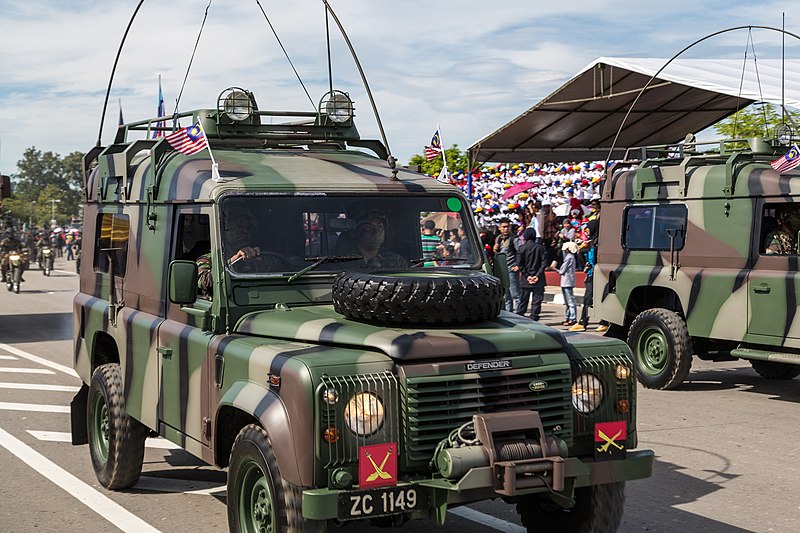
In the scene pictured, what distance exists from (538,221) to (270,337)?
15643 millimetres

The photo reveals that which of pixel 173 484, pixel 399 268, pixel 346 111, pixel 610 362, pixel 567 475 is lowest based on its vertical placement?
pixel 173 484

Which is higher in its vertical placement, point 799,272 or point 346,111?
point 346,111

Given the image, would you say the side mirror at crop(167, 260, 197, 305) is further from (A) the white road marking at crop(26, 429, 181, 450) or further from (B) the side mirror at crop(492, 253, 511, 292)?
(A) the white road marking at crop(26, 429, 181, 450)

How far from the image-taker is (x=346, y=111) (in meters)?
7.98

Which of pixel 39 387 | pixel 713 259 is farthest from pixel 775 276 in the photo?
pixel 39 387

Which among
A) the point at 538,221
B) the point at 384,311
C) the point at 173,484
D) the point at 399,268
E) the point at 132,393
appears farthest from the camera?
the point at 538,221

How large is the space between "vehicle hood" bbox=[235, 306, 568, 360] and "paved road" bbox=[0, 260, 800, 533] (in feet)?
4.86

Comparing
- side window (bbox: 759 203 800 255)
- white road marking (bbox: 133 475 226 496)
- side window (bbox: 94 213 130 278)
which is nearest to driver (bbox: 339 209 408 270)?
side window (bbox: 94 213 130 278)

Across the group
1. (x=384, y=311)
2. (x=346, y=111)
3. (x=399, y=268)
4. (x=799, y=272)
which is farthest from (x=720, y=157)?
(x=384, y=311)

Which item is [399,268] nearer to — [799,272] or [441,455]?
[441,455]

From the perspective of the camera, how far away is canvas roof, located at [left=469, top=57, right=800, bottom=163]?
21.2m

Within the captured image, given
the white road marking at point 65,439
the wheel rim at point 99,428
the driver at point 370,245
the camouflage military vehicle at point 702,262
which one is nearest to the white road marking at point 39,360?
the white road marking at point 65,439

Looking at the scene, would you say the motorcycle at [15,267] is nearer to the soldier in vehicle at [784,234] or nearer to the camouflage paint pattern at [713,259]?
the camouflage paint pattern at [713,259]

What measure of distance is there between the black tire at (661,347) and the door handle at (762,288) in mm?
1094
